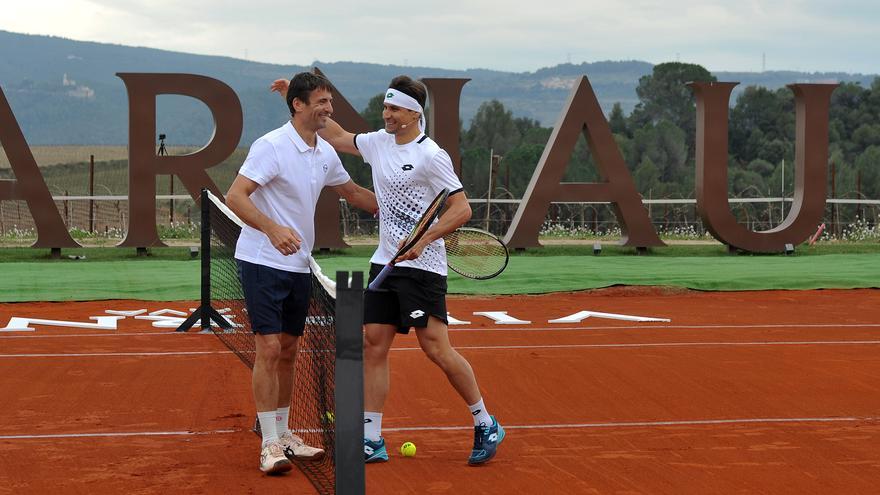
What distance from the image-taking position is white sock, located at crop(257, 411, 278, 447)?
7.06 m

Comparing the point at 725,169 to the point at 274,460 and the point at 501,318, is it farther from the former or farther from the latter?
the point at 274,460

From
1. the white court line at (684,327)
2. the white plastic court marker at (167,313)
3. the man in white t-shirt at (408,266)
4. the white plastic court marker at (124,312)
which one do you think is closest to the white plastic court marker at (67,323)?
the white plastic court marker at (124,312)

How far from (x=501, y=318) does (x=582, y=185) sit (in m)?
9.17

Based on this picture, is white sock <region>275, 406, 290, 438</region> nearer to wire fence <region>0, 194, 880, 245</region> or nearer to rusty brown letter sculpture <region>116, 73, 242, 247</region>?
rusty brown letter sculpture <region>116, 73, 242, 247</region>

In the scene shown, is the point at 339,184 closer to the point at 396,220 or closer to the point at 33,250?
the point at 396,220

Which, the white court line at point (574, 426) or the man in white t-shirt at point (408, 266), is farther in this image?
the white court line at point (574, 426)

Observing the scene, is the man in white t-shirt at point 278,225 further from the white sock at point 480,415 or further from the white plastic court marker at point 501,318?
the white plastic court marker at point 501,318

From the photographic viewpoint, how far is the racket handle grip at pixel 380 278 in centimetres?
715

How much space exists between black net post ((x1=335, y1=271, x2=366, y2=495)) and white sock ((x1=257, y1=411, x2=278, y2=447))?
77.1 inches

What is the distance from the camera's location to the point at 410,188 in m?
7.32

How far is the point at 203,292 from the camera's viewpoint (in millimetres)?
→ 13242

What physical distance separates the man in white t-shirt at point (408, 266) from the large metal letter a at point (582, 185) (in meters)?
15.8

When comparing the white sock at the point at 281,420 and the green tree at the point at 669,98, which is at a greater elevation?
the green tree at the point at 669,98

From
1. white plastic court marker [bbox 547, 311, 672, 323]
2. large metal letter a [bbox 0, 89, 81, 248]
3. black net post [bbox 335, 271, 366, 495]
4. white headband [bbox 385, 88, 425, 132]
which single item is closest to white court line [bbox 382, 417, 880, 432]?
white headband [bbox 385, 88, 425, 132]
